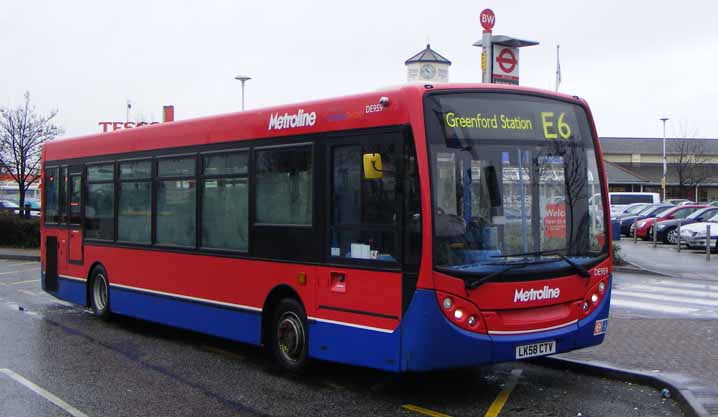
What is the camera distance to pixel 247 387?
28.0 ft

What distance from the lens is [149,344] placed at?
1133 cm

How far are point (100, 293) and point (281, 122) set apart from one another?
5.65 metres

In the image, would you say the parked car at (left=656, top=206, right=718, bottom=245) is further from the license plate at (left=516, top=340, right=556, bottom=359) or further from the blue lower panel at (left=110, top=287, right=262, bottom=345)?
the license plate at (left=516, top=340, right=556, bottom=359)

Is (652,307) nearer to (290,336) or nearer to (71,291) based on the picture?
(290,336)

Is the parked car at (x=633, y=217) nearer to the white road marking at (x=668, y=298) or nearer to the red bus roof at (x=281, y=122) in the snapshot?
the white road marking at (x=668, y=298)

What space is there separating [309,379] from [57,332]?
5.04 metres

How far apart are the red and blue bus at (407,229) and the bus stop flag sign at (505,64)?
19.0 feet

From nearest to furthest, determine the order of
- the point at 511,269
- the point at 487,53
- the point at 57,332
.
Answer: the point at 511,269 → the point at 57,332 → the point at 487,53

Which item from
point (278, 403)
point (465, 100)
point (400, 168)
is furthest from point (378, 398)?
point (465, 100)

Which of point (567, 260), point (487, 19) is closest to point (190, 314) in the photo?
point (567, 260)

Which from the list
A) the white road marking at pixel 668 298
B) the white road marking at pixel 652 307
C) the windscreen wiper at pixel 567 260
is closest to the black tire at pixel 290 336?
the windscreen wiper at pixel 567 260

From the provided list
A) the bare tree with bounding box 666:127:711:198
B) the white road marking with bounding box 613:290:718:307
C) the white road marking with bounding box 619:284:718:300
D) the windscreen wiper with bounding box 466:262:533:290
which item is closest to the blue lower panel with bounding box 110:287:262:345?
the windscreen wiper with bounding box 466:262:533:290

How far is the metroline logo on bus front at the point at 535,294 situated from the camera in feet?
25.0

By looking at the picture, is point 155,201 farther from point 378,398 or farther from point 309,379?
point 378,398
